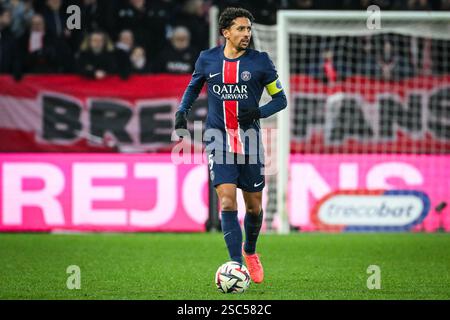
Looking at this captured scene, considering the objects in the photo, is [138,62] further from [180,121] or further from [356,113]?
[180,121]

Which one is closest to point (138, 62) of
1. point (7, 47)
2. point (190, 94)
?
point (7, 47)

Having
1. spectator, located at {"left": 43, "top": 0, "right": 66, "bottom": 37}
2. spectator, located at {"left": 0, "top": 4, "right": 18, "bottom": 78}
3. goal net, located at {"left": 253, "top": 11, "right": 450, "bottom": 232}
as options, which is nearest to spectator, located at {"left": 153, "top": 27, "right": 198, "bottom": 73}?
goal net, located at {"left": 253, "top": 11, "right": 450, "bottom": 232}

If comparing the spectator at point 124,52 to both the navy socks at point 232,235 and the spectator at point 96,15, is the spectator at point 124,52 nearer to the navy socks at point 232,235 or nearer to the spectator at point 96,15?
the spectator at point 96,15

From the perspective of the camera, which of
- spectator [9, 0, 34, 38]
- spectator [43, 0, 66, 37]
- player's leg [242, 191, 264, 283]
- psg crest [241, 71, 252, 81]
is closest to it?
psg crest [241, 71, 252, 81]

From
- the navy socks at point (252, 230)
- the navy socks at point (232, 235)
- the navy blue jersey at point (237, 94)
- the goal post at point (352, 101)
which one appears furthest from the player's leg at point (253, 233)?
the goal post at point (352, 101)

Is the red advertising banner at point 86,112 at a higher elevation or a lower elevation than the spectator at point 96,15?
lower

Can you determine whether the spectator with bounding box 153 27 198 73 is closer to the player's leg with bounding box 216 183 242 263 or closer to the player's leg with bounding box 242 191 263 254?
the player's leg with bounding box 242 191 263 254

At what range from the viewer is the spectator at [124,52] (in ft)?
47.9

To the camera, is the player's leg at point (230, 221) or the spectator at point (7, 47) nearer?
the player's leg at point (230, 221)

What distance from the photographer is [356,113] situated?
14.6 metres

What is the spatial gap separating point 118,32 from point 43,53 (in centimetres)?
138

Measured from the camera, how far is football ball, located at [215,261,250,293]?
24.4 ft

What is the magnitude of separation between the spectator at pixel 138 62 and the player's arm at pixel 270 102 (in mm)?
7335

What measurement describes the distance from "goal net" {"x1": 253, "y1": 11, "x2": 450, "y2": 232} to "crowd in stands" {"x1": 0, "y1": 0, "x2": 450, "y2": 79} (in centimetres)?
66
